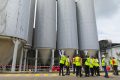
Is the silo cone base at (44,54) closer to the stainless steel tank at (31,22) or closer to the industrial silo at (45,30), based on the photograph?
the industrial silo at (45,30)

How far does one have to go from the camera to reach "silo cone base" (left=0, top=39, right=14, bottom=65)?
2466 cm

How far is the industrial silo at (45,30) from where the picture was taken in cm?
3338

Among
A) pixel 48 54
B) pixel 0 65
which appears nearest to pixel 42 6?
pixel 48 54

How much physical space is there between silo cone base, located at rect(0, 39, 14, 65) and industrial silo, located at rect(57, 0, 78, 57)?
12843mm

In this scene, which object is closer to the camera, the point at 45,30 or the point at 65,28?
the point at 45,30

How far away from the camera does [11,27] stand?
24344mm

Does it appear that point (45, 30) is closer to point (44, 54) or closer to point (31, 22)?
point (31, 22)

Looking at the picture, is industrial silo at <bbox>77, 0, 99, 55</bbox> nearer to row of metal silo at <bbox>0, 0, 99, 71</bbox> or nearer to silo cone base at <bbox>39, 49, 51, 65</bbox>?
row of metal silo at <bbox>0, 0, 99, 71</bbox>

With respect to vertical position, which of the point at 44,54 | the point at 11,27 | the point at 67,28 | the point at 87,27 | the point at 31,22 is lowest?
the point at 44,54

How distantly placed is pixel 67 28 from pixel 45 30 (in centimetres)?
530

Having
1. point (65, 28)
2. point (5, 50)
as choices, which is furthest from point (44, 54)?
point (5, 50)

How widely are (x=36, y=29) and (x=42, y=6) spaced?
5614mm

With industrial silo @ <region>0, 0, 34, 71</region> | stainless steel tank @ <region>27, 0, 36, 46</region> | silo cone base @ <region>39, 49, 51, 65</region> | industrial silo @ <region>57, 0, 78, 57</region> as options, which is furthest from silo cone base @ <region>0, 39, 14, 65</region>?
industrial silo @ <region>57, 0, 78, 57</region>

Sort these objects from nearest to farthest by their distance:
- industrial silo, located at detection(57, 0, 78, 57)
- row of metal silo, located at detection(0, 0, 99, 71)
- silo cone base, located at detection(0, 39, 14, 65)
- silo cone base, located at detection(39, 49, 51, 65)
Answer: silo cone base, located at detection(0, 39, 14, 65) < row of metal silo, located at detection(0, 0, 99, 71) < silo cone base, located at detection(39, 49, 51, 65) < industrial silo, located at detection(57, 0, 78, 57)
